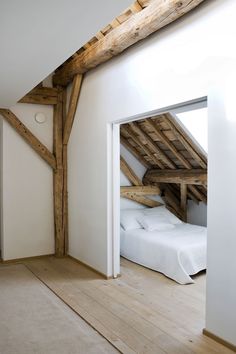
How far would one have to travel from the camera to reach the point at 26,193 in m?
4.72

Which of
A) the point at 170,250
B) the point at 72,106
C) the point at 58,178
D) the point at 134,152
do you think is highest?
the point at 72,106

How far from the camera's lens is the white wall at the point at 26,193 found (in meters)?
4.59

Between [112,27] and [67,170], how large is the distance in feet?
7.08

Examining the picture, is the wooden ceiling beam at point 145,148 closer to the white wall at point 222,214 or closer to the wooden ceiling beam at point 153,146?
the wooden ceiling beam at point 153,146

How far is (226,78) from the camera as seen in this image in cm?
232

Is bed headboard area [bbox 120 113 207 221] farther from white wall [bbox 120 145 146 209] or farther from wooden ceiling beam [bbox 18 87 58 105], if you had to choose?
wooden ceiling beam [bbox 18 87 58 105]

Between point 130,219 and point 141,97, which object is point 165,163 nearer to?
point 130,219

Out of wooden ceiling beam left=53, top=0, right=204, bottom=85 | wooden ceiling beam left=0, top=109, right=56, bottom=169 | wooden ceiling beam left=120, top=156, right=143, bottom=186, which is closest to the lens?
wooden ceiling beam left=53, top=0, right=204, bottom=85

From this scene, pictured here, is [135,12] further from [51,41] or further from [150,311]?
[150,311]

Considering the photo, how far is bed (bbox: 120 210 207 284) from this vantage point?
3.79m

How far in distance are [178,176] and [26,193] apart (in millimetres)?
2418

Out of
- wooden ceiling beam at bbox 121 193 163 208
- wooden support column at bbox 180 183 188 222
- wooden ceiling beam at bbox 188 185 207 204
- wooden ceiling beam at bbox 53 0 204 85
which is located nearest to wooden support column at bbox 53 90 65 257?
wooden ceiling beam at bbox 53 0 204 85

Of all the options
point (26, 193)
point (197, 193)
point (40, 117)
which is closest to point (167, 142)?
point (197, 193)

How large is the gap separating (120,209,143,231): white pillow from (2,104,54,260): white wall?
3.56 feet
